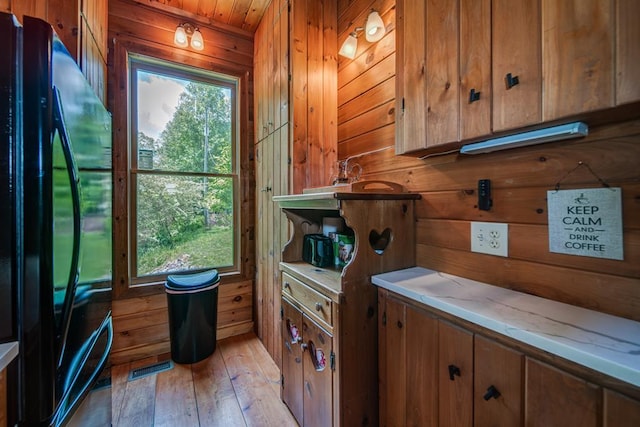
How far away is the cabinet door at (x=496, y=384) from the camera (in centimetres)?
69

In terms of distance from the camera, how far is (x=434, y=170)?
1243 mm

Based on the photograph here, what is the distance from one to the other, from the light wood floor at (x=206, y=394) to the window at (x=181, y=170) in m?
0.78

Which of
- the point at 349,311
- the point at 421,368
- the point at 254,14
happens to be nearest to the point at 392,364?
the point at 421,368

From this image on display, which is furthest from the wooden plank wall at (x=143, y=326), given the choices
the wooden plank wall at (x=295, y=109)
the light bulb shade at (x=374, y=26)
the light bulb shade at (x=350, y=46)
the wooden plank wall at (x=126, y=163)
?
the light bulb shade at (x=374, y=26)

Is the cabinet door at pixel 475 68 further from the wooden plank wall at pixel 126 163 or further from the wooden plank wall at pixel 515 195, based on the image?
the wooden plank wall at pixel 126 163

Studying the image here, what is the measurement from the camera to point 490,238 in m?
1.04

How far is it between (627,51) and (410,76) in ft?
2.05

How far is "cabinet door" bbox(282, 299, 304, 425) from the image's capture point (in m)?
1.41

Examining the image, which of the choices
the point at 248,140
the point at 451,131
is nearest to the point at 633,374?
the point at 451,131

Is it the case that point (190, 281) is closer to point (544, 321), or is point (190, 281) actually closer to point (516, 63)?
point (544, 321)

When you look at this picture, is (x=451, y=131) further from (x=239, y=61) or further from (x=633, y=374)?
(x=239, y=61)

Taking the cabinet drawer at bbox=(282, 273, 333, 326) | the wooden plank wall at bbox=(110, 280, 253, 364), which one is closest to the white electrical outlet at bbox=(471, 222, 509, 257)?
the cabinet drawer at bbox=(282, 273, 333, 326)

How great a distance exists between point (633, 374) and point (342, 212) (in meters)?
0.86

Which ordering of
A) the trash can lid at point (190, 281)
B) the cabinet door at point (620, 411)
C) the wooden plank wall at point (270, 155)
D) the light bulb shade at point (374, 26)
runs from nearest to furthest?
the cabinet door at point (620, 411) < the light bulb shade at point (374, 26) < the wooden plank wall at point (270, 155) < the trash can lid at point (190, 281)
